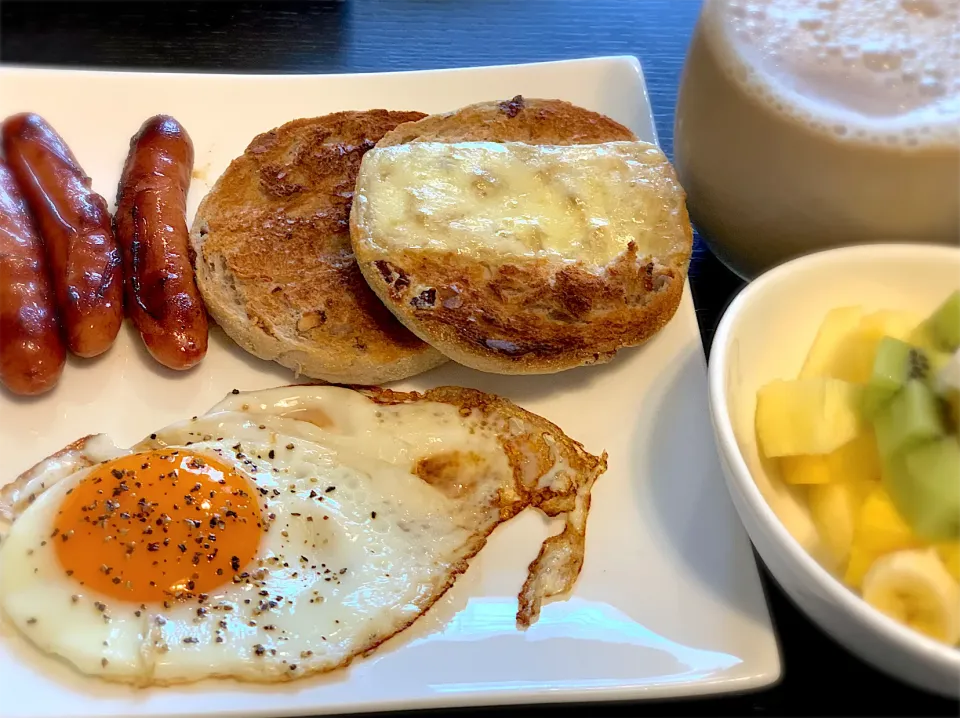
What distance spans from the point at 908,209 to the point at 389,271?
1134mm

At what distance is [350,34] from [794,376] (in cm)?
206

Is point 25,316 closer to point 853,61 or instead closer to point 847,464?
point 847,464

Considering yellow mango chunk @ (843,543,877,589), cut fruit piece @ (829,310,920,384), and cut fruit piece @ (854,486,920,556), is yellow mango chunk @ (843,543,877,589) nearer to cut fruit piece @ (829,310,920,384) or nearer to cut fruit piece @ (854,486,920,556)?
cut fruit piece @ (854,486,920,556)

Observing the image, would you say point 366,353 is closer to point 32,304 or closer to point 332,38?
point 32,304

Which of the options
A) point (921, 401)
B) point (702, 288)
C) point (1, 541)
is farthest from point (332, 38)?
point (921, 401)

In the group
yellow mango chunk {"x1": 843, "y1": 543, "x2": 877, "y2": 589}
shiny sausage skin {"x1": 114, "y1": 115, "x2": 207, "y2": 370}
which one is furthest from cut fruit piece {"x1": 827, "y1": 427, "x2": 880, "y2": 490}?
shiny sausage skin {"x1": 114, "y1": 115, "x2": 207, "y2": 370}

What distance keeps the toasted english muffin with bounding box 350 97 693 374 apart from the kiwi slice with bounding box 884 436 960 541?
684mm

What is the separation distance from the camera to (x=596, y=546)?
5.44ft

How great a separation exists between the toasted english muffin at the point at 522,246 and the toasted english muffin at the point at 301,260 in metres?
0.13

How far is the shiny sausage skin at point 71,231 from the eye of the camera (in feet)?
5.77

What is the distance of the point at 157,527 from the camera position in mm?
1559

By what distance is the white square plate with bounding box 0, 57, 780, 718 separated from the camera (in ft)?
4.66

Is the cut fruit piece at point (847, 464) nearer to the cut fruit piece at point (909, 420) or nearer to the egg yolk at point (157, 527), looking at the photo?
the cut fruit piece at point (909, 420)

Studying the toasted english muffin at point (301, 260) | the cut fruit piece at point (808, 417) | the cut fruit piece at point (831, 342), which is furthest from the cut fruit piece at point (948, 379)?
the toasted english muffin at point (301, 260)
